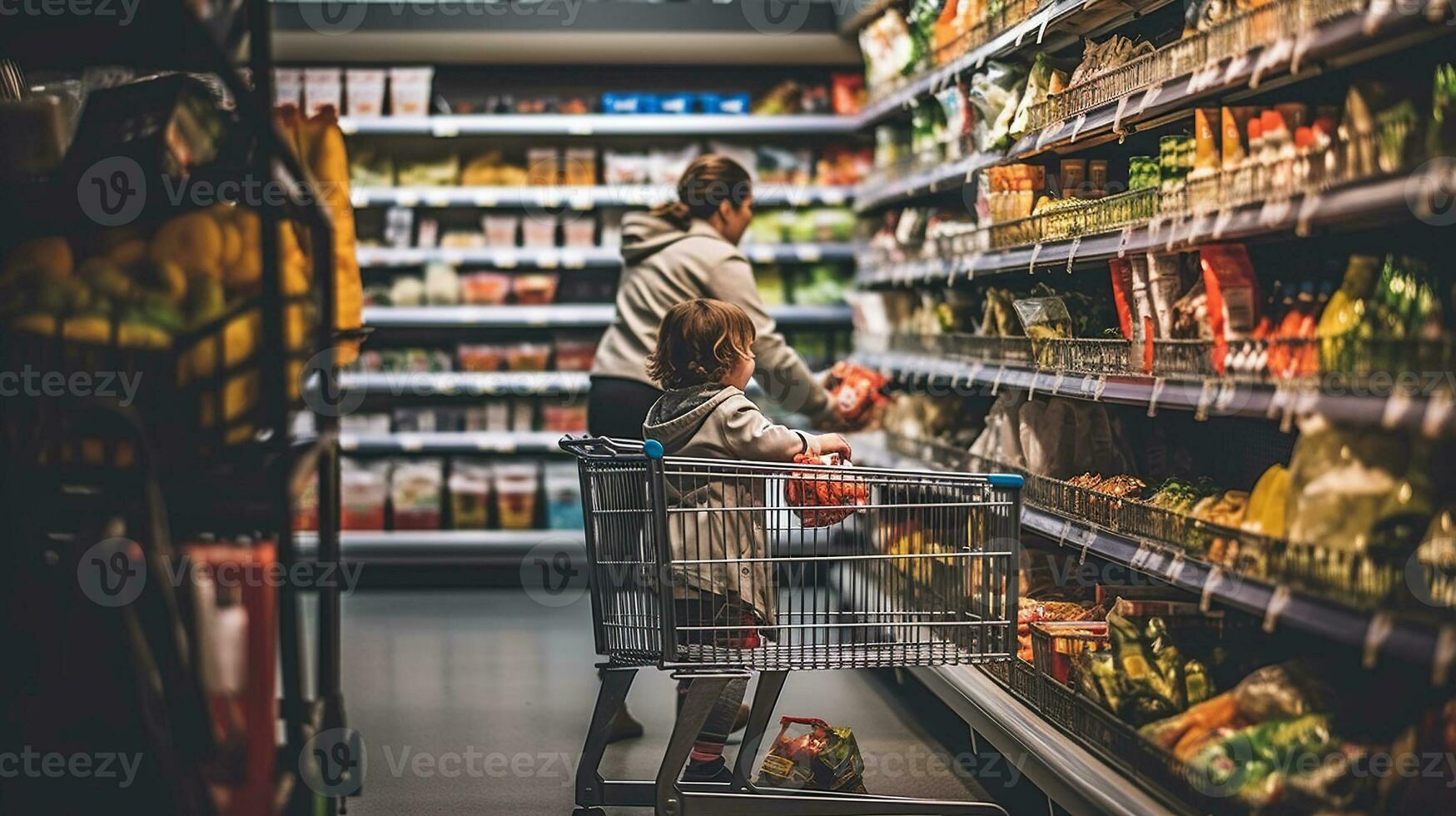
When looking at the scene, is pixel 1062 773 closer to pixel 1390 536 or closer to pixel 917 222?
pixel 1390 536

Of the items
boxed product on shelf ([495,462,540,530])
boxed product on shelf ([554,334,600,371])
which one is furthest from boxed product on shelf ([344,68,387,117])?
boxed product on shelf ([495,462,540,530])

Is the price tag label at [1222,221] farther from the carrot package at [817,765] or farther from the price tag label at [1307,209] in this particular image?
the carrot package at [817,765]

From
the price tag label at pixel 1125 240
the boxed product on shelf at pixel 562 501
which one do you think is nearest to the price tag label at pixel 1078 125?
the price tag label at pixel 1125 240

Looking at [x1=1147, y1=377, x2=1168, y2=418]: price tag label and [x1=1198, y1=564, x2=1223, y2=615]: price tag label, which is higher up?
[x1=1147, y1=377, x2=1168, y2=418]: price tag label

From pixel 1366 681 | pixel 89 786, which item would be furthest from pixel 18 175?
pixel 1366 681

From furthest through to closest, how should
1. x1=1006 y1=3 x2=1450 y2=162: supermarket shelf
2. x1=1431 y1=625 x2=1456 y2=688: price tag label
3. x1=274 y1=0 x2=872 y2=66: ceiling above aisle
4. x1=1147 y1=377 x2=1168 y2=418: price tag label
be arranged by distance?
x1=274 y1=0 x2=872 y2=66: ceiling above aisle
x1=1147 y1=377 x2=1168 y2=418: price tag label
x1=1006 y1=3 x2=1450 y2=162: supermarket shelf
x1=1431 y1=625 x2=1456 y2=688: price tag label

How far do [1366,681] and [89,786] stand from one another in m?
2.22

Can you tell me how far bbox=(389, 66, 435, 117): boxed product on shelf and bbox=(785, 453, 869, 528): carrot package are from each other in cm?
437

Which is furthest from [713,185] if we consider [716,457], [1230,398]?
[1230,398]

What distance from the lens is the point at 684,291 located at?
447cm

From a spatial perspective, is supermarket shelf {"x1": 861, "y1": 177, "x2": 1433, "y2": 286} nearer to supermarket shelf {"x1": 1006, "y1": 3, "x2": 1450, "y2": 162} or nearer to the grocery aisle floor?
supermarket shelf {"x1": 1006, "y1": 3, "x2": 1450, "y2": 162}

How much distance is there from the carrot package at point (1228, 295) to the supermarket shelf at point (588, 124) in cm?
399

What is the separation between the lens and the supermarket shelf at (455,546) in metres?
7.06

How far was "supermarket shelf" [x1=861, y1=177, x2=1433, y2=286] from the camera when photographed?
2297 mm
